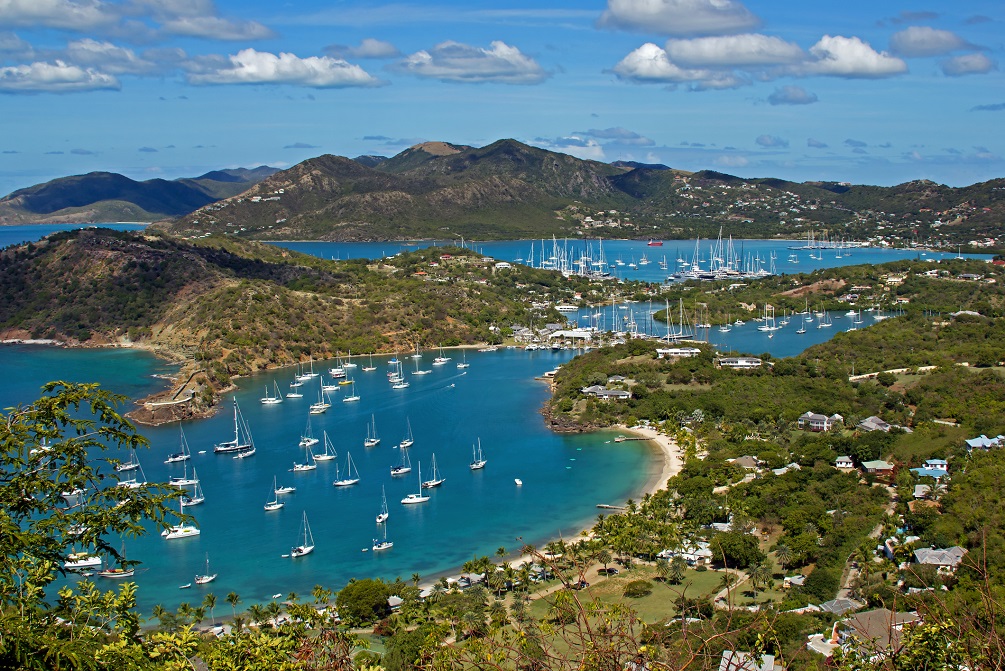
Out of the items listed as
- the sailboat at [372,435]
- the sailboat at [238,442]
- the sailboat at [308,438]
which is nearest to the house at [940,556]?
the sailboat at [372,435]

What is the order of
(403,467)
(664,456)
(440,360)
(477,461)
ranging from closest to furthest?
(403,467)
(664,456)
(477,461)
(440,360)

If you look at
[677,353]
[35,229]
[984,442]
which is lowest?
[984,442]

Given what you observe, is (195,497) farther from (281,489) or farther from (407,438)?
(407,438)

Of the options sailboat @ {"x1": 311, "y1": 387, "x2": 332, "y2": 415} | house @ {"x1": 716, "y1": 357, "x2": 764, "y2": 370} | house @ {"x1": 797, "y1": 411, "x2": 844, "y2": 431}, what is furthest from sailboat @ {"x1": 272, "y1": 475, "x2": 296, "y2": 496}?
house @ {"x1": 716, "y1": 357, "x2": 764, "y2": 370}

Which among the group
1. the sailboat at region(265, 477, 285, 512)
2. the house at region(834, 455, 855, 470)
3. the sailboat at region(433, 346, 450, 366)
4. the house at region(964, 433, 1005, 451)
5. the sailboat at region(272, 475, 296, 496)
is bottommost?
the sailboat at region(265, 477, 285, 512)

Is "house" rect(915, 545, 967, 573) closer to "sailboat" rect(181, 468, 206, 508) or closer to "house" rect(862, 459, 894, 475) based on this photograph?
"house" rect(862, 459, 894, 475)

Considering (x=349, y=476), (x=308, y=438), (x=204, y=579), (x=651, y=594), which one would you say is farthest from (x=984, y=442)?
(x=308, y=438)

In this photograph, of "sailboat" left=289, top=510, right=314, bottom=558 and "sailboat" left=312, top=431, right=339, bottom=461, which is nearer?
"sailboat" left=289, top=510, right=314, bottom=558
